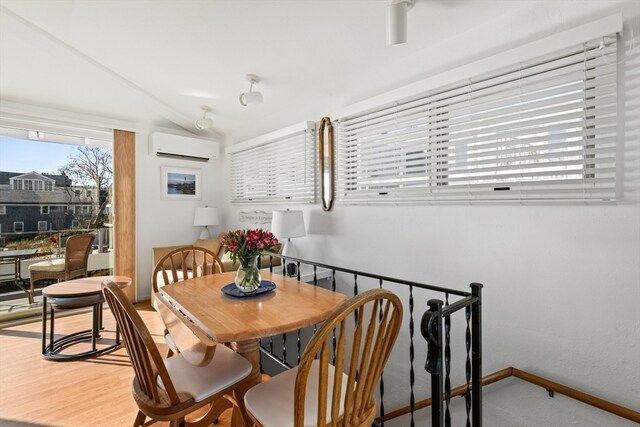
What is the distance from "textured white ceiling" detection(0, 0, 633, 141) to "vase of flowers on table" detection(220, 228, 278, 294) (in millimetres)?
1533

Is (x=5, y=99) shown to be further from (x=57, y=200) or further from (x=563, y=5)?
(x=563, y=5)

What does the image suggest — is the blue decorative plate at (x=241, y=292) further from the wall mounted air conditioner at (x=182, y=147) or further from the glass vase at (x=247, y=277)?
the wall mounted air conditioner at (x=182, y=147)

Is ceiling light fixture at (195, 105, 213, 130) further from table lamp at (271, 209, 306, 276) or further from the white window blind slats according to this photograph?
the white window blind slats

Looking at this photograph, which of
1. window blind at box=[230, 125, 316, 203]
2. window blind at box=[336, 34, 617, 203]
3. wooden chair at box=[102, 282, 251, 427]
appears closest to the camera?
wooden chair at box=[102, 282, 251, 427]

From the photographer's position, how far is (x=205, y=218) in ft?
15.1

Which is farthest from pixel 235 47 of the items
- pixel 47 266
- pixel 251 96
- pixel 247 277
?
pixel 47 266

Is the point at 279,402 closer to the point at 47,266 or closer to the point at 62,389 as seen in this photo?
the point at 62,389

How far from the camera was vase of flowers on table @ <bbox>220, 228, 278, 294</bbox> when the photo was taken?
168cm

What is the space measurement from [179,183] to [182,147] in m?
0.54

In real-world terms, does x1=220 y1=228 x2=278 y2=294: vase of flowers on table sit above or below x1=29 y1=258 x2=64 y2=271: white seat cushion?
above

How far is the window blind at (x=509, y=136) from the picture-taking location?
63.2 inches

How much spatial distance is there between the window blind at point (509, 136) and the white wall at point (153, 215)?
3226 millimetres

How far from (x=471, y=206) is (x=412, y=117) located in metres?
0.82

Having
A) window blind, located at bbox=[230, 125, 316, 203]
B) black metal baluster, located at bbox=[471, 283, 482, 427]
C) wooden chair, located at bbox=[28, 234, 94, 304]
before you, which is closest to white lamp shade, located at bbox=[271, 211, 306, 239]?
window blind, located at bbox=[230, 125, 316, 203]
